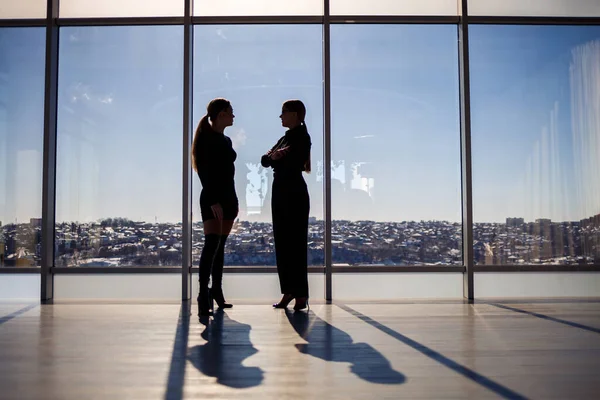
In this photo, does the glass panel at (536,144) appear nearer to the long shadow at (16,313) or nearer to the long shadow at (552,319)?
the long shadow at (552,319)

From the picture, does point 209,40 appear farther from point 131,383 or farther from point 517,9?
point 131,383

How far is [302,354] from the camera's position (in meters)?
2.39

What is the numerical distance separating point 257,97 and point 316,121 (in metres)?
0.51

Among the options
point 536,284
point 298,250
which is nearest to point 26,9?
point 298,250

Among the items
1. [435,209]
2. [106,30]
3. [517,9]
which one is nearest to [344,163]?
[435,209]

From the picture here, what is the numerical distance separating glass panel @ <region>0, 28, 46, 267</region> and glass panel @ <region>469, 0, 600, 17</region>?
348 centimetres

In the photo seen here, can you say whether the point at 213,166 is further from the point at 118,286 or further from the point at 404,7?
the point at 404,7

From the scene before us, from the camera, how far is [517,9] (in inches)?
184

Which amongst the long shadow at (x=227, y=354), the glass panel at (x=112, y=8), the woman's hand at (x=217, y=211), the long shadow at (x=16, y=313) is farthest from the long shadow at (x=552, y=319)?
the glass panel at (x=112, y=8)

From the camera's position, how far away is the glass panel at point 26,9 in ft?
15.3

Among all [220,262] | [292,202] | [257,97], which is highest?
[257,97]

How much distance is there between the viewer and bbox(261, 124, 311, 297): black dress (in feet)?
12.5

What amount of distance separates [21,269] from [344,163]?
265 centimetres

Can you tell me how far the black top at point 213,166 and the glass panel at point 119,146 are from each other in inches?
39.6
